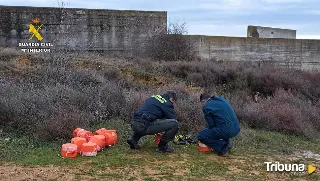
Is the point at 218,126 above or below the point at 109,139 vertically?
above

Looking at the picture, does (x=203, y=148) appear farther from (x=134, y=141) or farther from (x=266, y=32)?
(x=266, y=32)

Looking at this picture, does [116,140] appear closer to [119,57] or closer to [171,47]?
[119,57]

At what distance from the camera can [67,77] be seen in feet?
39.5

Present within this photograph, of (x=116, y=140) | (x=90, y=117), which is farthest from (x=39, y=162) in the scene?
(x=90, y=117)

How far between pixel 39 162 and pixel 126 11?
14.6 metres

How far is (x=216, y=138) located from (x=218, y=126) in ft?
0.79

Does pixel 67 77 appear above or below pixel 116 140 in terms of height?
above

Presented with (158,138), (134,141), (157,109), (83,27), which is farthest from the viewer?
(83,27)

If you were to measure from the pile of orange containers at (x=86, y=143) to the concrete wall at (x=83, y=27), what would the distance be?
1207cm

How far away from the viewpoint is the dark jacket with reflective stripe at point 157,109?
295 inches

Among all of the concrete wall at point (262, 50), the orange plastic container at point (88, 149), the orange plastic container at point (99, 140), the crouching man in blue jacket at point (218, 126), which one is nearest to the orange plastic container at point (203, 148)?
the crouching man in blue jacket at point (218, 126)

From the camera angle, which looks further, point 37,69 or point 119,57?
point 119,57

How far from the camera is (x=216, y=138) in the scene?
771 centimetres

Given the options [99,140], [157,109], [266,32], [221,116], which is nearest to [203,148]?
[221,116]
